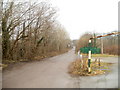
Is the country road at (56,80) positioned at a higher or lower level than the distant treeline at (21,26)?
lower

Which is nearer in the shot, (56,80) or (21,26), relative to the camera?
(56,80)

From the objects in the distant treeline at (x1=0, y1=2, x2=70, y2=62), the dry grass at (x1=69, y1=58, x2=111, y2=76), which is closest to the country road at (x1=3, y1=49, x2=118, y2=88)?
the dry grass at (x1=69, y1=58, x2=111, y2=76)

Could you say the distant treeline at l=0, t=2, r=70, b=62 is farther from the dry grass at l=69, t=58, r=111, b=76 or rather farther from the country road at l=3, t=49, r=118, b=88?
the dry grass at l=69, t=58, r=111, b=76

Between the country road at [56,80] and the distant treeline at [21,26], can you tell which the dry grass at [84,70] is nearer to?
the country road at [56,80]

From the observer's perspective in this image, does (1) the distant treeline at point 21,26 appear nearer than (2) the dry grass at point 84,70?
No

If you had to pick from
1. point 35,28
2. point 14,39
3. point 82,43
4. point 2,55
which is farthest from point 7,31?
point 82,43

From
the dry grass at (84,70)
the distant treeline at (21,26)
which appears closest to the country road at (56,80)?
the dry grass at (84,70)

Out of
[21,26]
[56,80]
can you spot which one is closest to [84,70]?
[56,80]

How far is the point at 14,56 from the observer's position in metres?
12.2

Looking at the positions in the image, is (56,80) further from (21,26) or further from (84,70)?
(21,26)

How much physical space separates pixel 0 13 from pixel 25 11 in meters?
3.41

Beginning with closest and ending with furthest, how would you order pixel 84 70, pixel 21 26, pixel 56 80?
pixel 56 80 → pixel 84 70 → pixel 21 26

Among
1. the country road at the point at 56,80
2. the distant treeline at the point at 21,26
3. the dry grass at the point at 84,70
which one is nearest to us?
the country road at the point at 56,80

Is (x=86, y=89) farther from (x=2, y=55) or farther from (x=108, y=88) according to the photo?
(x=2, y=55)
